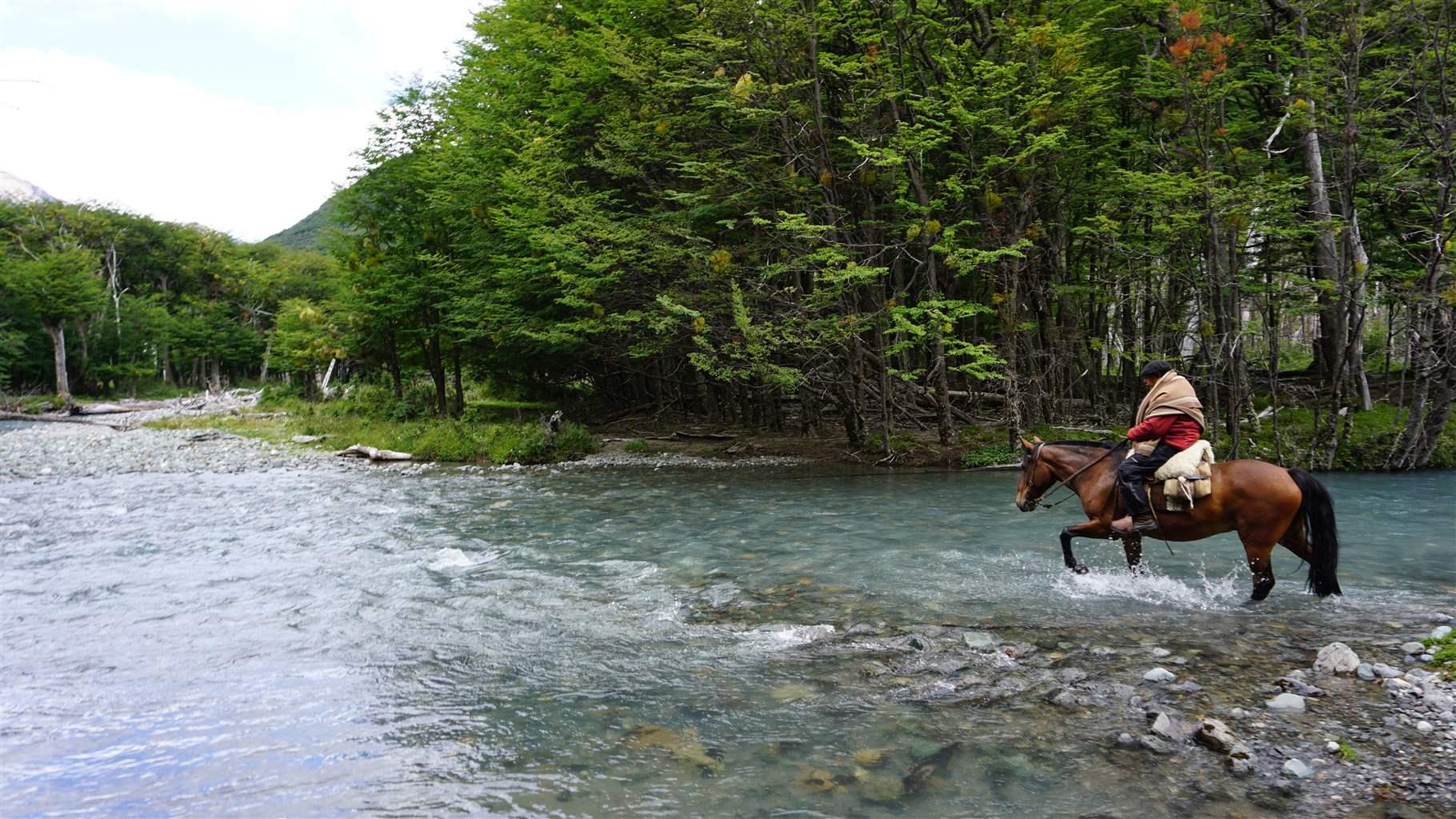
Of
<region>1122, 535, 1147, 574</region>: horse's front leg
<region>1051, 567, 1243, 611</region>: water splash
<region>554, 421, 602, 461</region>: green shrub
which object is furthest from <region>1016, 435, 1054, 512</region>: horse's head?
<region>554, 421, 602, 461</region>: green shrub

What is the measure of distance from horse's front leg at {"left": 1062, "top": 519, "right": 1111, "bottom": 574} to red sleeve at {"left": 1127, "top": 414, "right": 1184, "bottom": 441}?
1126mm

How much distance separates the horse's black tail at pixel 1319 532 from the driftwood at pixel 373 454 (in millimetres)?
21821

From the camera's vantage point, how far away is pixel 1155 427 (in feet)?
27.0

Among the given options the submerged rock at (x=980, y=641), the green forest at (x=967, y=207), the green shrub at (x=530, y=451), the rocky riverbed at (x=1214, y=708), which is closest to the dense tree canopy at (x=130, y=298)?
the green shrub at (x=530, y=451)

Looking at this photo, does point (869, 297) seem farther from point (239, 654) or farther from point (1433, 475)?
point (239, 654)

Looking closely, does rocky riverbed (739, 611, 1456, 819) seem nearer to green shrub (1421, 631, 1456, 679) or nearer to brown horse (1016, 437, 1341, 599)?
green shrub (1421, 631, 1456, 679)

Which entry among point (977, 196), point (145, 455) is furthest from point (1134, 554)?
point (145, 455)

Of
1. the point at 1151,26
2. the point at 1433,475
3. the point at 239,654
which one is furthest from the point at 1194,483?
the point at 1151,26

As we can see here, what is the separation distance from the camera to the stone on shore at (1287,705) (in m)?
5.12

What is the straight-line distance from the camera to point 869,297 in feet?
67.3

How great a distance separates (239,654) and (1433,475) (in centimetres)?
2050

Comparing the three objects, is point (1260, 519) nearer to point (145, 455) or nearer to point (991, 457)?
point (991, 457)

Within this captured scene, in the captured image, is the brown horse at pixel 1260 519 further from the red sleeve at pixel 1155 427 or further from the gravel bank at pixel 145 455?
the gravel bank at pixel 145 455

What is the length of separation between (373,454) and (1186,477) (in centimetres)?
2205
